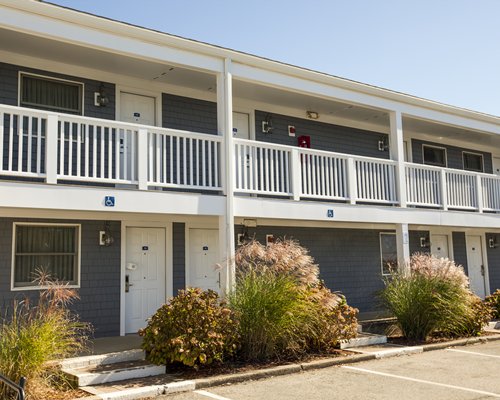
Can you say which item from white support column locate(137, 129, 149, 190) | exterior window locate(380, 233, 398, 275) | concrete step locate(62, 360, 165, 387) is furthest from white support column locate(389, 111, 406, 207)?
concrete step locate(62, 360, 165, 387)

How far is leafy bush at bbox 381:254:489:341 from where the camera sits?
1041 cm

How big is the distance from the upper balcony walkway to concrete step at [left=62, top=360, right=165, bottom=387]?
276 cm

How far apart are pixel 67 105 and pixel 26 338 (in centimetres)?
530

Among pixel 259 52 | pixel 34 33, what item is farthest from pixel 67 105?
pixel 259 52

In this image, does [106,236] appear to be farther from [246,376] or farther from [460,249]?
[460,249]

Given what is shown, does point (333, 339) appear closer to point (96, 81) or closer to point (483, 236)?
point (96, 81)

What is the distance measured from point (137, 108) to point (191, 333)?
5.39 metres

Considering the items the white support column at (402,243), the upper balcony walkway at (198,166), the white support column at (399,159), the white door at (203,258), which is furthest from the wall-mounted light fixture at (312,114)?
the white door at (203,258)

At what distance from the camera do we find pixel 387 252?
15422mm

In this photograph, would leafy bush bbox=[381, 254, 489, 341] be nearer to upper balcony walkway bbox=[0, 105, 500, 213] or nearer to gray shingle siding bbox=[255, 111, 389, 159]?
upper balcony walkway bbox=[0, 105, 500, 213]

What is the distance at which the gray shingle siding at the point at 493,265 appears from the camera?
1778 centimetres

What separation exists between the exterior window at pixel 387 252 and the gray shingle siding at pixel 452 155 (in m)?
2.52

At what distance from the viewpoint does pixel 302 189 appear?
11766mm

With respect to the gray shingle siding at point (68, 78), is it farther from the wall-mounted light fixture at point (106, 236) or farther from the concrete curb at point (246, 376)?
the concrete curb at point (246, 376)
